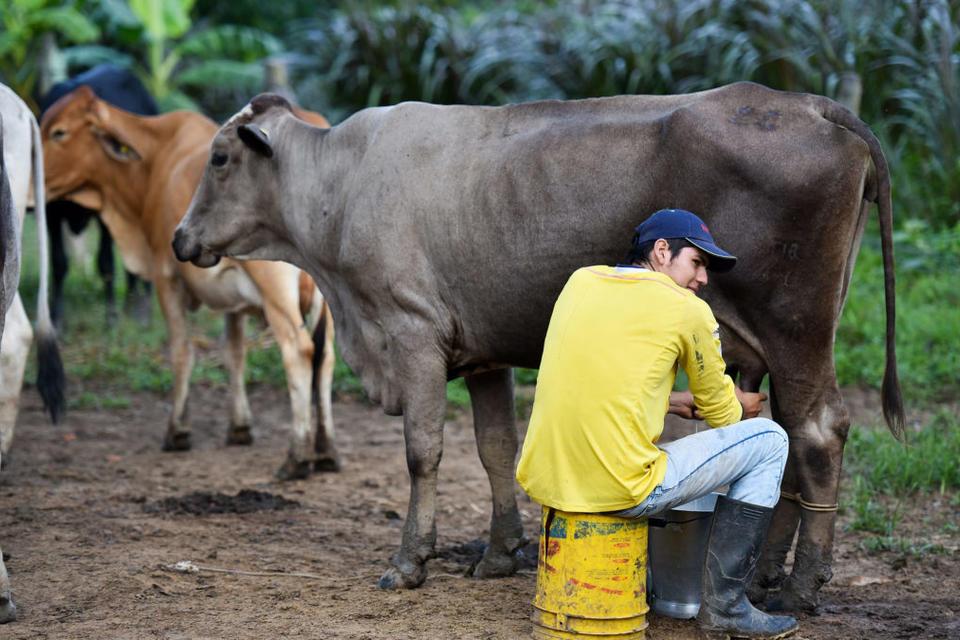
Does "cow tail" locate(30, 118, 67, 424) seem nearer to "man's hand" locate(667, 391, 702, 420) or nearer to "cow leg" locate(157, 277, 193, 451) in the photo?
"cow leg" locate(157, 277, 193, 451)

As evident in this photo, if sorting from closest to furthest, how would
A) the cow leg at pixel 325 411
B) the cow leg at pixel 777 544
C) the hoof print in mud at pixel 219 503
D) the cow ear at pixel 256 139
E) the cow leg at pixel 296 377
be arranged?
the cow leg at pixel 777 544, the cow ear at pixel 256 139, the hoof print in mud at pixel 219 503, the cow leg at pixel 296 377, the cow leg at pixel 325 411

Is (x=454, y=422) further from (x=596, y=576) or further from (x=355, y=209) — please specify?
(x=596, y=576)

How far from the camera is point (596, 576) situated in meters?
3.85

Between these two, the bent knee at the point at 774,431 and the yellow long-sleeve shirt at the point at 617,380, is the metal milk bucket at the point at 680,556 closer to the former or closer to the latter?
the bent knee at the point at 774,431

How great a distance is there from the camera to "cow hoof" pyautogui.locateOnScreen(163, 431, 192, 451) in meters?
7.68

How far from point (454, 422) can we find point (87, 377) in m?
3.20

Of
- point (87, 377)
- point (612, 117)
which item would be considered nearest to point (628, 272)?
point (612, 117)

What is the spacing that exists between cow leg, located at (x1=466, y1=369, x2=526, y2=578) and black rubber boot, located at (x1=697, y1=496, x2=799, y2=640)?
1172 millimetres

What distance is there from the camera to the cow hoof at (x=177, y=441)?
768cm

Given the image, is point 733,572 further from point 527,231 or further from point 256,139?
point 256,139

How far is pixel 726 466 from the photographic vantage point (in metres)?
3.92

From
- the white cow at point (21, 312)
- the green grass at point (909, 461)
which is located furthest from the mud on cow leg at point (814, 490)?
the white cow at point (21, 312)

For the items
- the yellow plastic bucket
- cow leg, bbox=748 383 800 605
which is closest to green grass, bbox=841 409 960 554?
cow leg, bbox=748 383 800 605

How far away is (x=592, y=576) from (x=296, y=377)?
137 inches
